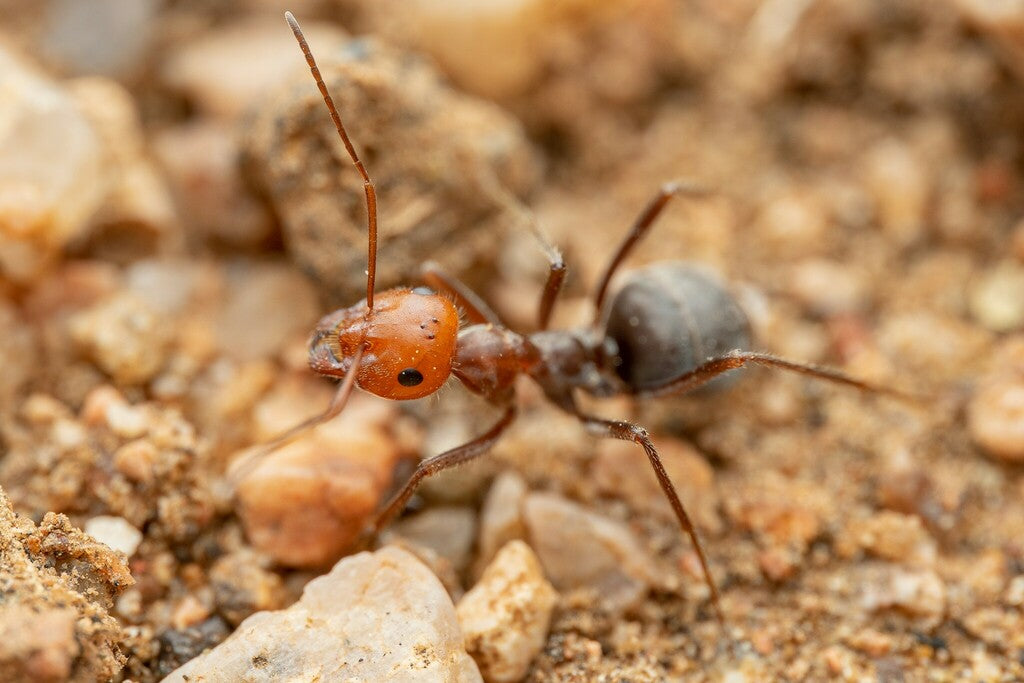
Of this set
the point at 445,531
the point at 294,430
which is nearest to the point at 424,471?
the point at 445,531

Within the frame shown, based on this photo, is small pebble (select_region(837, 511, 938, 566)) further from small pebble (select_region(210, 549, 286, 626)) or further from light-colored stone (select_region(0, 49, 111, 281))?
light-colored stone (select_region(0, 49, 111, 281))

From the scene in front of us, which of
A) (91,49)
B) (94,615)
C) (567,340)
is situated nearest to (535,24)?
(567,340)

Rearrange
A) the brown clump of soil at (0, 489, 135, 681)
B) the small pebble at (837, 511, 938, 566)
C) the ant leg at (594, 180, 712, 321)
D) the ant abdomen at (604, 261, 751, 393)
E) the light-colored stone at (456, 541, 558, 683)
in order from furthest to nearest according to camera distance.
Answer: the ant leg at (594, 180, 712, 321) < the ant abdomen at (604, 261, 751, 393) < the small pebble at (837, 511, 938, 566) < the light-colored stone at (456, 541, 558, 683) < the brown clump of soil at (0, 489, 135, 681)

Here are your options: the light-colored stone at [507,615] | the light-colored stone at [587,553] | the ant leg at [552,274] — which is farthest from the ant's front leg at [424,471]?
the ant leg at [552,274]

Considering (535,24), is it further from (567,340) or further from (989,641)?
(989,641)

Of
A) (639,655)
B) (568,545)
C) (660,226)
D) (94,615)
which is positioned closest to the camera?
(94,615)

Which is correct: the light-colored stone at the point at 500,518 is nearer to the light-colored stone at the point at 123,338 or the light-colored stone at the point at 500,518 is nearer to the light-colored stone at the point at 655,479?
the light-colored stone at the point at 655,479

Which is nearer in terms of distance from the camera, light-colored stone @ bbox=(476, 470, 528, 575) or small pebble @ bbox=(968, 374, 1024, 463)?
light-colored stone @ bbox=(476, 470, 528, 575)

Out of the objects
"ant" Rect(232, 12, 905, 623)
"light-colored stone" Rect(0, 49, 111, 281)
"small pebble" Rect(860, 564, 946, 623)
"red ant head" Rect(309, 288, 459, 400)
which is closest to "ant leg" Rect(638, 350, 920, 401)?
"ant" Rect(232, 12, 905, 623)
